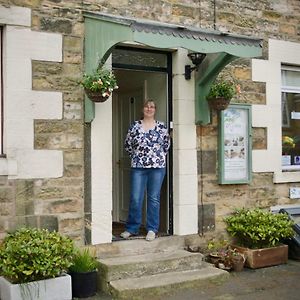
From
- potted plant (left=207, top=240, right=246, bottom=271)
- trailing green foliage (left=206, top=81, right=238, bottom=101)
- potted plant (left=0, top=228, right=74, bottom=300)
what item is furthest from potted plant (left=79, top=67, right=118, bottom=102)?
potted plant (left=207, top=240, right=246, bottom=271)

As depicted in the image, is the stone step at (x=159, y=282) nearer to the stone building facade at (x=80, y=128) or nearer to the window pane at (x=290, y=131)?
the stone building facade at (x=80, y=128)

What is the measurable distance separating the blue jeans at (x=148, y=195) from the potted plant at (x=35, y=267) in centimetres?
145

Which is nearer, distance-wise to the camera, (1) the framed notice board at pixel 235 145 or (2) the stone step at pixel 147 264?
(2) the stone step at pixel 147 264

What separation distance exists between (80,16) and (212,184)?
2.96 meters

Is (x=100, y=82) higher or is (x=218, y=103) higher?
(x=100, y=82)

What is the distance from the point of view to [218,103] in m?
7.27

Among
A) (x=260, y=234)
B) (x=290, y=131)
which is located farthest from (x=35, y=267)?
(x=290, y=131)

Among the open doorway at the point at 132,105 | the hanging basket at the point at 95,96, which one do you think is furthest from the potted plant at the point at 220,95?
the hanging basket at the point at 95,96

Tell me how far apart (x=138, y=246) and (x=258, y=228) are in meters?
1.72

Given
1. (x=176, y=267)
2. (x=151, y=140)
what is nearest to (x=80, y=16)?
(x=151, y=140)

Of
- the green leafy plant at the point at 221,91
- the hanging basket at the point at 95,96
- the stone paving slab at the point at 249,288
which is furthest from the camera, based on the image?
the green leafy plant at the point at 221,91

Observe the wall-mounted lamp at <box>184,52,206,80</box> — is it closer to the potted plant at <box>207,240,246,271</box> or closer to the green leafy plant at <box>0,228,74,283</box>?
the potted plant at <box>207,240,246,271</box>

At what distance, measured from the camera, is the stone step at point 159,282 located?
586 centimetres

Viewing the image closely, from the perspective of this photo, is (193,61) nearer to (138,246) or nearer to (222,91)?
(222,91)
